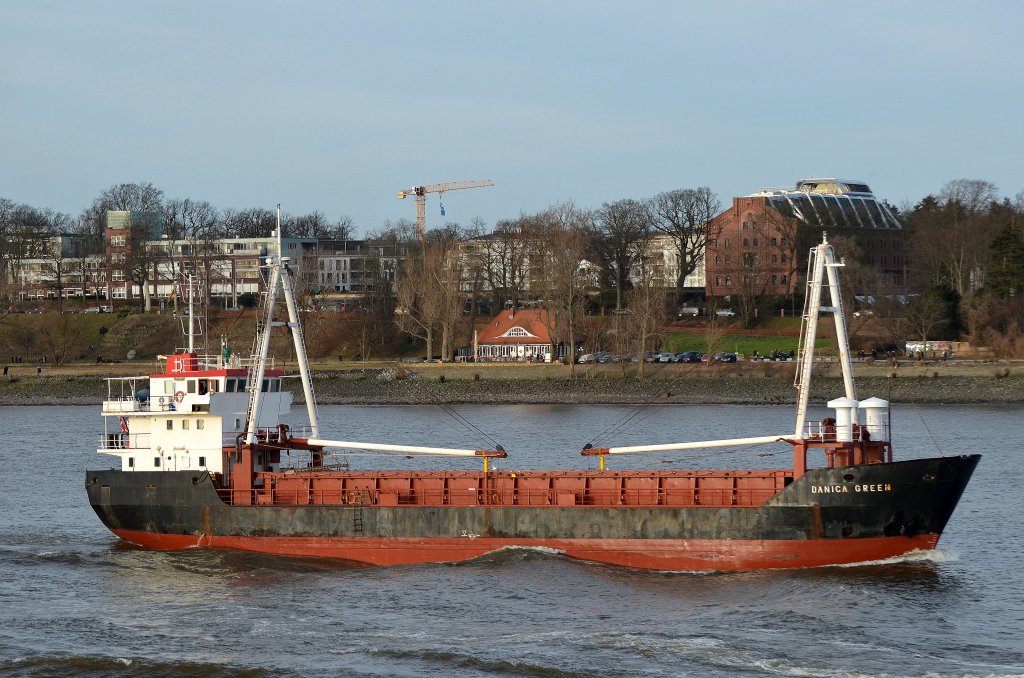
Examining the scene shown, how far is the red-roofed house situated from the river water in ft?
201

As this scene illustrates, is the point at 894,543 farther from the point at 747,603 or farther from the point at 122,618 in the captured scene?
the point at 122,618

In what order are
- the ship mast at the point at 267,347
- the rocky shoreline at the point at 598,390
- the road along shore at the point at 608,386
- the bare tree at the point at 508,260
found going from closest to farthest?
the ship mast at the point at 267,347
the rocky shoreline at the point at 598,390
the road along shore at the point at 608,386
the bare tree at the point at 508,260

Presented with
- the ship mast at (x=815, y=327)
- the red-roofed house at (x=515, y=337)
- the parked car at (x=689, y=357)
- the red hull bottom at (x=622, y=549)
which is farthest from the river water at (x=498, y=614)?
the red-roofed house at (x=515, y=337)

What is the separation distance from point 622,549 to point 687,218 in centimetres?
9096

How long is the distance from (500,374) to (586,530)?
58158 mm

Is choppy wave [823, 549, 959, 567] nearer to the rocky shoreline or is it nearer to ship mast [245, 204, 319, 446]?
ship mast [245, 204, 319, 446]

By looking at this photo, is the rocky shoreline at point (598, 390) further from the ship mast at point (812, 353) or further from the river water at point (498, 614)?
the ship mast at point (812, 353)

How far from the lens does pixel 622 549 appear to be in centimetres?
3512

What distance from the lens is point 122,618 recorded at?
103 ft

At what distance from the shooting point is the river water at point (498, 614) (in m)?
27.2

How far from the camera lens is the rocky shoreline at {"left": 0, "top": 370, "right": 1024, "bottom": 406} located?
81.8 metres

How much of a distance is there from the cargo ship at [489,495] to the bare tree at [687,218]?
277ft

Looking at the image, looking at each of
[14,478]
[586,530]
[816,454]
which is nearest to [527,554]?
[586,530]

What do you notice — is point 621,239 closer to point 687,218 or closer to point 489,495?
point 687,218
